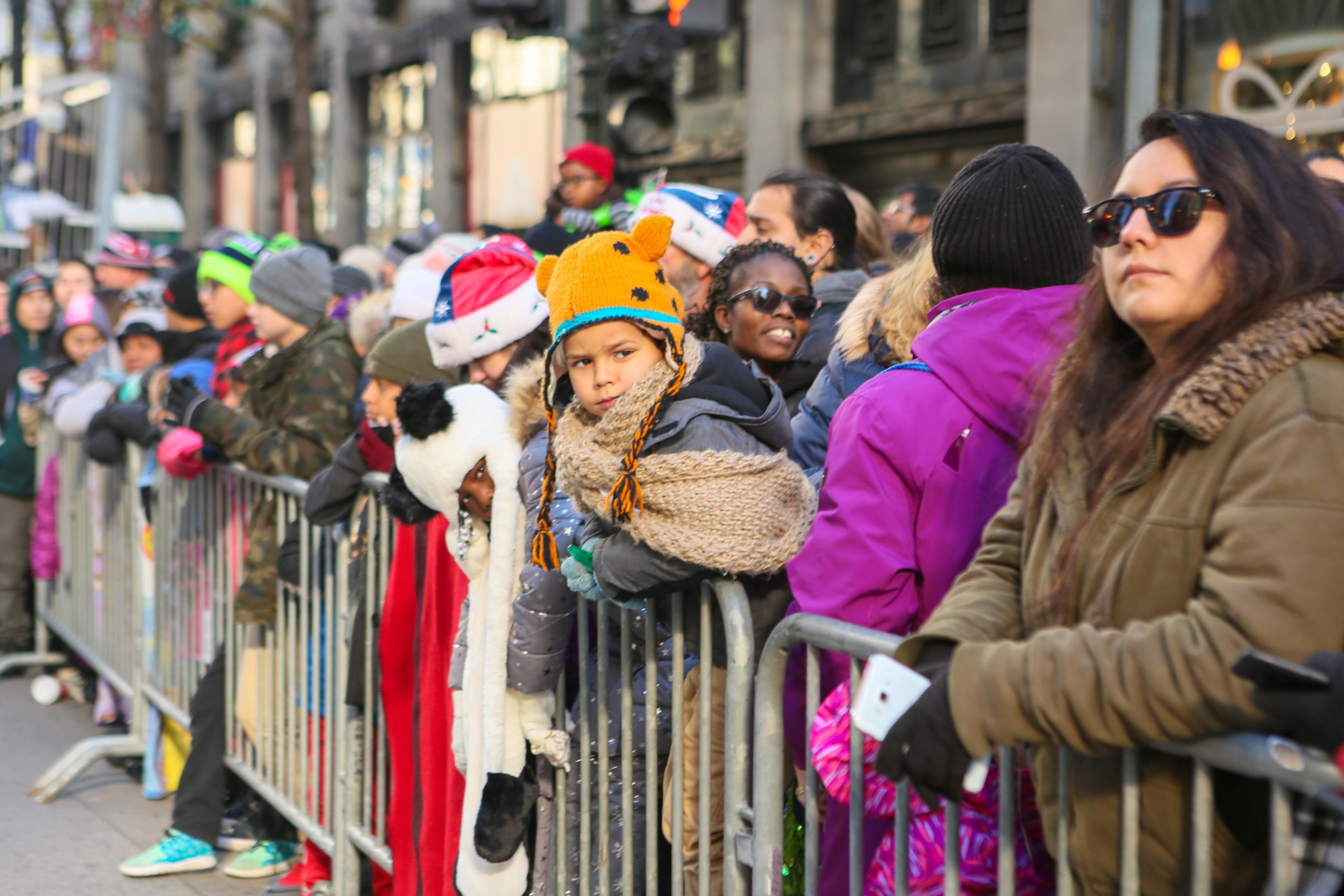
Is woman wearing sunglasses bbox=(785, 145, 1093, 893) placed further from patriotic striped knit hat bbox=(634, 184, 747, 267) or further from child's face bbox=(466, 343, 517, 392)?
patriotic striped knit hat bbox=(634, 184, 747, 267)

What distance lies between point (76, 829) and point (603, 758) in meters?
3.49

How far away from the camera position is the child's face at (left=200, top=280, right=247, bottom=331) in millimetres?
6172

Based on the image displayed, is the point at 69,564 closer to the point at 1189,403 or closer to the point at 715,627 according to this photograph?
the point at 715,627

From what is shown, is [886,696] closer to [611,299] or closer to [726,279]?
[611,299]

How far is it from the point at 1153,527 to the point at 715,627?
127 cm

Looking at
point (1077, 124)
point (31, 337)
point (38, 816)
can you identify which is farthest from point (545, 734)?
point (1077, 124)

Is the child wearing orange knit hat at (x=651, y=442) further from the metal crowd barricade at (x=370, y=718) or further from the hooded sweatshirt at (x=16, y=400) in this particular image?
the hooded sweatshirt at (x=16, y=400)

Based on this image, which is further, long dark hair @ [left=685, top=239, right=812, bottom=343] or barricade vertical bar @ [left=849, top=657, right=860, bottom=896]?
long dark hair @ [left=685, top=239, right=812, bottom=343]

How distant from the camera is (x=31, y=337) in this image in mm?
9711

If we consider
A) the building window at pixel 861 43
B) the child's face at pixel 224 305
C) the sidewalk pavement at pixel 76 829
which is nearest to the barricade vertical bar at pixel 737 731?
the sidewalk pavement at pixel 76 829

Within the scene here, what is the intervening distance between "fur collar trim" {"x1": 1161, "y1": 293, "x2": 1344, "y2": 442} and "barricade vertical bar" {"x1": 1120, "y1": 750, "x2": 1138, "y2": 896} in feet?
1.43

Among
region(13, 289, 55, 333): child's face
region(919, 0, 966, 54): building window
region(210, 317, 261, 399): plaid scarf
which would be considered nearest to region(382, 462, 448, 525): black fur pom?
region(210, 317, 261, 399): plaid scarf

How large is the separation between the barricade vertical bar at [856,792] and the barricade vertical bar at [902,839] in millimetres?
105

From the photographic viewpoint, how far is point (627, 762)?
3.10 metres
